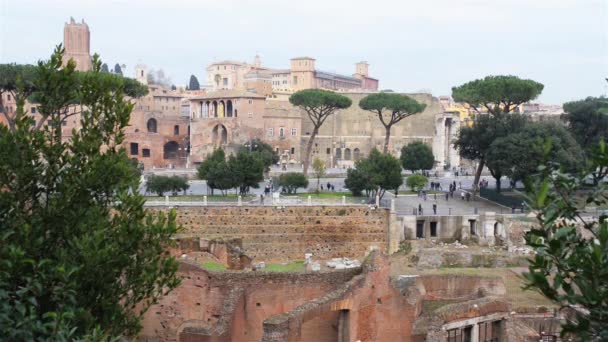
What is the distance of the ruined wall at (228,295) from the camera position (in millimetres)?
14789

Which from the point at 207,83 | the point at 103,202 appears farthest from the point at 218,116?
the point at 103,202

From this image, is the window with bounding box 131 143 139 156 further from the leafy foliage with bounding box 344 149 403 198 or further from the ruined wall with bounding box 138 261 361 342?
the ruined wall with bounding box 138 261 361 342

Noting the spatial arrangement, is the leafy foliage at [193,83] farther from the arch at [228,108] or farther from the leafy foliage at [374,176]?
the leafy foliage at [374,176]

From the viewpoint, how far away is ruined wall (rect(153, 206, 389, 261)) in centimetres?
2672

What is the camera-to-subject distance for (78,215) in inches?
322

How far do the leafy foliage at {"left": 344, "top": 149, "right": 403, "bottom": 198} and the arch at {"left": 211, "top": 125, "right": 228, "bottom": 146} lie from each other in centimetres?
2780

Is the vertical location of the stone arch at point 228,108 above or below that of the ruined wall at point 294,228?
above

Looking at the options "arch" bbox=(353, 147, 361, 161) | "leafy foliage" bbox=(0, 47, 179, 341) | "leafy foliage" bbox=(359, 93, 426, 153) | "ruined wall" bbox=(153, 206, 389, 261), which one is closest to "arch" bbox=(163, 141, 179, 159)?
"arch" bbox=(353, 147, 361, 161)

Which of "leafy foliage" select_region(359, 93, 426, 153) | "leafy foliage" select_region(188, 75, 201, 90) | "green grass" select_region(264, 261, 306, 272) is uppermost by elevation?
"leafy foliage" select_region(188, 75, 201, 90)

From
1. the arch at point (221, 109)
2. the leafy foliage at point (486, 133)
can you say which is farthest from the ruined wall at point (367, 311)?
the arch at point (221, 109)

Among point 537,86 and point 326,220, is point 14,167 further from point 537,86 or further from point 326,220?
point 537,86

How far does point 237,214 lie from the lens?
2688 cm

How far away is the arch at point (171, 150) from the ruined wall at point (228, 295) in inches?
1924

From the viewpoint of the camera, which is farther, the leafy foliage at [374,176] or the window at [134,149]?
the window at [134,149]
